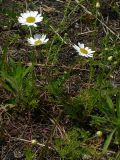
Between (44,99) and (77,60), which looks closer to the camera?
(44,99)

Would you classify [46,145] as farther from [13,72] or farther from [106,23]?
[106,23]

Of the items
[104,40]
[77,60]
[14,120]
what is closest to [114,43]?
[104,40]

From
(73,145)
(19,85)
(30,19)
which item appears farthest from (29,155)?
(30,19)

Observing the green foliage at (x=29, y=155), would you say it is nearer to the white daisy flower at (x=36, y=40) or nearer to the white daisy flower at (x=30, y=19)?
the white daisy flower at (x=36, y=40)

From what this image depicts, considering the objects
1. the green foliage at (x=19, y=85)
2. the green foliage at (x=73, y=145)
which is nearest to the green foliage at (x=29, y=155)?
the green foliage at (x=73, y=145)

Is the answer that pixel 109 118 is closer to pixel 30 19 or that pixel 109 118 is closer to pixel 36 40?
pixel 36 40

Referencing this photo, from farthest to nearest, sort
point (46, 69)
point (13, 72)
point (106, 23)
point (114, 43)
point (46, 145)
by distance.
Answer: point (106, 23) < point (114, 43) < point (46, 69) < point (13, 72) < point (46, 145)

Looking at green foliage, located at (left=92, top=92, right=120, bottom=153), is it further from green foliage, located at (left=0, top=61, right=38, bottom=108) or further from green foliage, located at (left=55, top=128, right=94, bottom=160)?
green foliage, located at (left=0, top=61, right=38, bottom=108)

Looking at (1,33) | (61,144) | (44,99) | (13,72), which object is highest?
(1,33)
